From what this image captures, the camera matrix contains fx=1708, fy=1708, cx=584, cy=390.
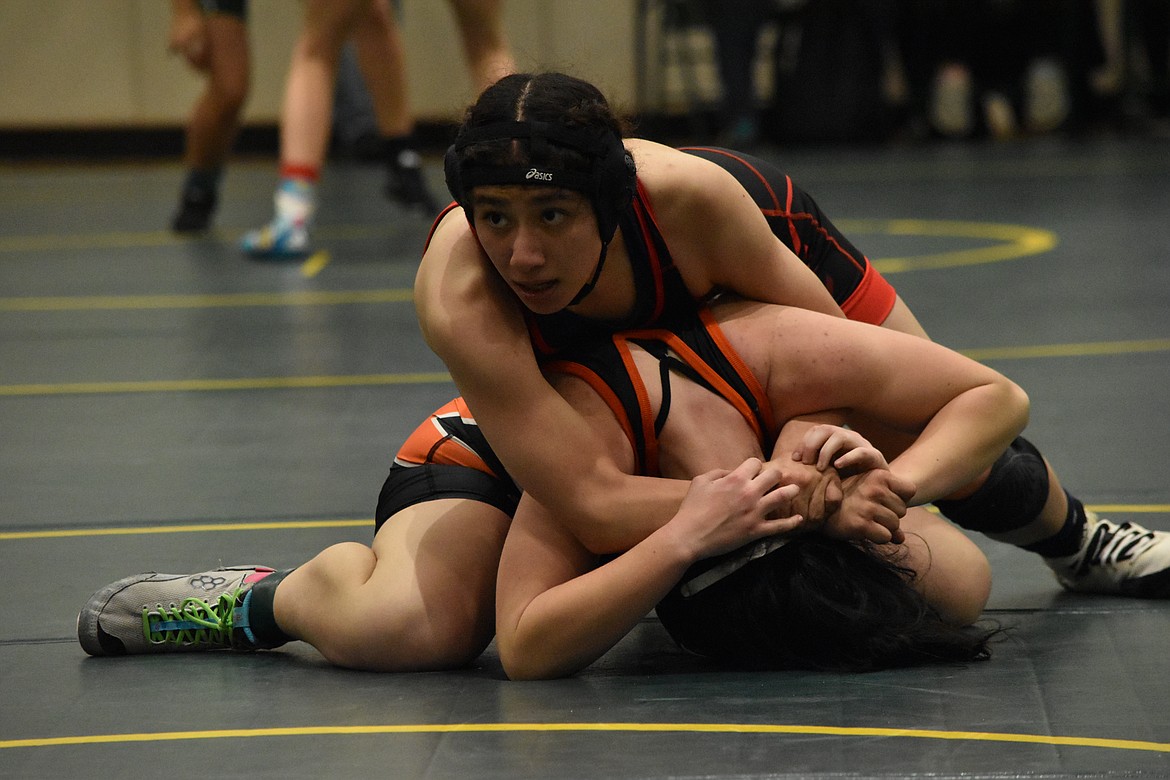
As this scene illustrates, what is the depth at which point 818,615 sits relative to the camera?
1.92 meters

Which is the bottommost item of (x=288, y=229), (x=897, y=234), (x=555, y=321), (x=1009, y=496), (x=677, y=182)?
(x=897, y=234)

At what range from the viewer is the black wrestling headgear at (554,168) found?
1.88m

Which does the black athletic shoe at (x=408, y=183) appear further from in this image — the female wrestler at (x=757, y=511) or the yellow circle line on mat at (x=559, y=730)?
the yellow circle line on mat at (x=559, y=730)

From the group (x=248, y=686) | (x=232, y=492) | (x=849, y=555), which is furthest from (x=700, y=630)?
(x=232, y=492)

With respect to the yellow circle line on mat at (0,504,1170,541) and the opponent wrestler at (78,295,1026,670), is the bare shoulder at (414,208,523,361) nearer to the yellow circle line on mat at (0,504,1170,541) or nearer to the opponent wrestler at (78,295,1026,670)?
the opponent wrestler at (78,295,1026,670)

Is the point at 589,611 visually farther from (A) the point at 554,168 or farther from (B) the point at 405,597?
(A) the point at 554,168

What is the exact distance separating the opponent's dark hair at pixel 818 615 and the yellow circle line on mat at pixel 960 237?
3140mm

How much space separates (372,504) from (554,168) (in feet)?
3.60

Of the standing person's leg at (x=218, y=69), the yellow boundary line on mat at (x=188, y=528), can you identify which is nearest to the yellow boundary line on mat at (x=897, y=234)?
the standing person's leg at (x=218, y=69)

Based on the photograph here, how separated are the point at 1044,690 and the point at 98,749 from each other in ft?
3.44

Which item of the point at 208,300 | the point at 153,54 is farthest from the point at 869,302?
the point at 153,54

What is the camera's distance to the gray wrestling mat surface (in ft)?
5.87

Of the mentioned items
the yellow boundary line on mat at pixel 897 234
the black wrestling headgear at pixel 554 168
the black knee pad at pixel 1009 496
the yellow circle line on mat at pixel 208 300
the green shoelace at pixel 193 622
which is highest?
the black wrestling headgear at pixel 554 168

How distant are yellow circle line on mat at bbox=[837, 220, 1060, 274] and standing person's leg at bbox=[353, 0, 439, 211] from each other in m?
1.56
